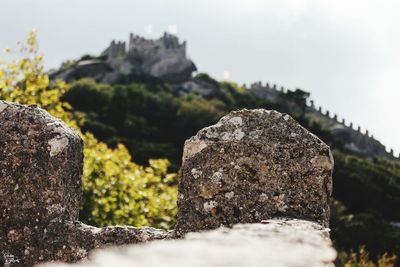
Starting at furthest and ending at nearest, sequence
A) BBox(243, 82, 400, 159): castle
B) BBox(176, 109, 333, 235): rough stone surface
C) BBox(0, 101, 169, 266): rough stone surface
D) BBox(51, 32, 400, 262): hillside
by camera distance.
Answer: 1. BBox(243, 82, 400, 159): castle
2. BBox(51, 32, 400, 262): hillside
3. BBox(0, 101, 169, 266): rough stone surface
4. BBox(176, 109, 333, 235): rough stone surface

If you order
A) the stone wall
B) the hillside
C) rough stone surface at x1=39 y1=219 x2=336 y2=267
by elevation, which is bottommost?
rough stone surface at x1=39 y1=219 x2=336 y2=267

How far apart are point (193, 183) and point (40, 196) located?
1086mm

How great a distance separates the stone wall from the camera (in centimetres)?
379

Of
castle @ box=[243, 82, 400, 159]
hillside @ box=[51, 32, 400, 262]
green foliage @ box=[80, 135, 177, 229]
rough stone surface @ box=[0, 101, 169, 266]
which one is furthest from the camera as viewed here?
castle @ box=[243, 82, 400, 159]

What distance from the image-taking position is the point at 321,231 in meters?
3.09

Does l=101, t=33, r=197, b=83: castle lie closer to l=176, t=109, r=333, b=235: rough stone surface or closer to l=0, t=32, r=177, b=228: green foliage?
l=0, t=32, r=177, b=228: green foliage

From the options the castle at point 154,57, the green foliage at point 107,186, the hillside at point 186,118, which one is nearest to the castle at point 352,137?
the hillside at point 186,118

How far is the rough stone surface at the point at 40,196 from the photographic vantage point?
4102 millimetres

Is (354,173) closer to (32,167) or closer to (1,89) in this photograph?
(1,89)

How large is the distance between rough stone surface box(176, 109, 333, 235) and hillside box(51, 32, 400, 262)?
19846 millimetres

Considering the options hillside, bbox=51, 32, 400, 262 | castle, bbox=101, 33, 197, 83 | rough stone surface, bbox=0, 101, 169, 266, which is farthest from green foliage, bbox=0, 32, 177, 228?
castle, bbox=101, 33, 197, 83

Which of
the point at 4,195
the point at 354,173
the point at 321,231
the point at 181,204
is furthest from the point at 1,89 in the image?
the point at 354,173

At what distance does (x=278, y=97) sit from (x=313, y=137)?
6881 cm

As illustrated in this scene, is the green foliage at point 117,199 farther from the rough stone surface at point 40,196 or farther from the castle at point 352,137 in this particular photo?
the castle at point 352,137
